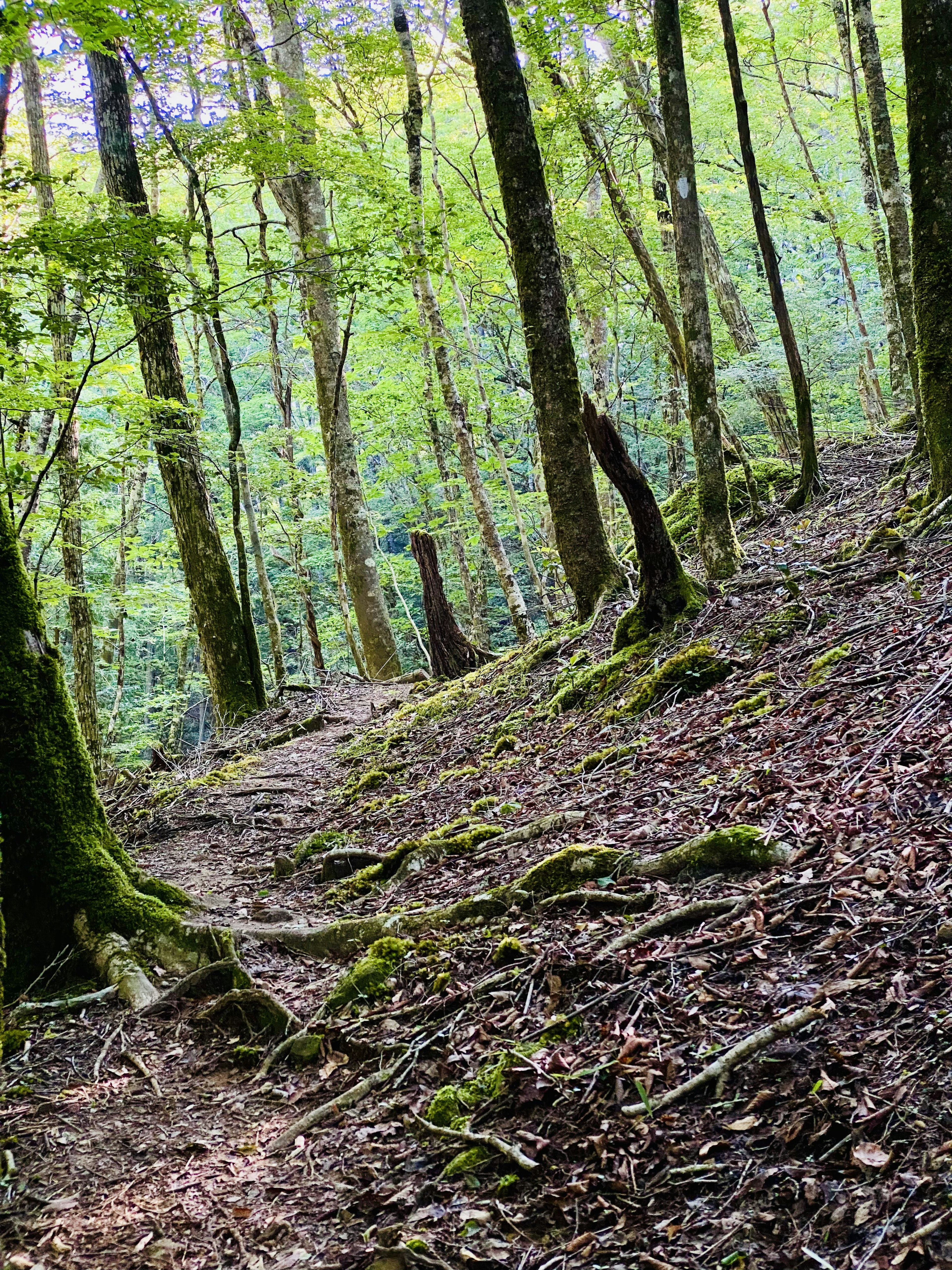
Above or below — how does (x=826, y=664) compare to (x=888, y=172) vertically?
below

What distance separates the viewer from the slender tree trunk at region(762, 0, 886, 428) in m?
17.0

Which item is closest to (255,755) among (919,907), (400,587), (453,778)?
(453,778)

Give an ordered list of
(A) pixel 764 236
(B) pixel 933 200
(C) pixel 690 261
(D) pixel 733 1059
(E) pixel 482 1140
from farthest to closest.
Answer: (A) pixel 764 236, (C) pixel 690 261, (B) pixel 933 200, (E) pixel 482 1140, (D) pixel 733 1059

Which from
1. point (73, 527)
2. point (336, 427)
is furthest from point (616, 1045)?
point (336, 427)

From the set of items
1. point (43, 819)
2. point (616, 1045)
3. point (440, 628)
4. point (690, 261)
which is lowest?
point (616, 1045)

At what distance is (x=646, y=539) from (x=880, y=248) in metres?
12.2

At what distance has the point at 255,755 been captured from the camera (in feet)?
36.3

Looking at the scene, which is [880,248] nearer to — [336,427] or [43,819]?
[336,427]

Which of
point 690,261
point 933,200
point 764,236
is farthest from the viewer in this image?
point 764,236

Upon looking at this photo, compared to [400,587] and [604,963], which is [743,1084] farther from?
[400,587]

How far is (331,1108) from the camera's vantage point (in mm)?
3322

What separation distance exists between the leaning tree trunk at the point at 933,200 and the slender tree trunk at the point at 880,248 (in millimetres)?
8069

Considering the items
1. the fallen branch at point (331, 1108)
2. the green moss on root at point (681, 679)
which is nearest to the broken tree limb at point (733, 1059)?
the fallen branch at point (331, 1108)

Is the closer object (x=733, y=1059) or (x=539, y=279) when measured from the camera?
(x=733, y=1059)
